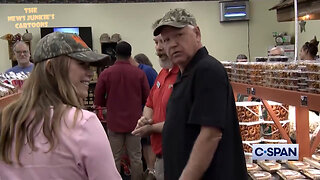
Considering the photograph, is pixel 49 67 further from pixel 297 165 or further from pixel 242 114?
pixel 242 114

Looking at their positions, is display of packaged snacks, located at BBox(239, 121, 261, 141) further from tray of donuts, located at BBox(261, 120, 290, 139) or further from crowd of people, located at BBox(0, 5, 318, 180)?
crowd of people, located at BBox(0, 5, 318, 180)

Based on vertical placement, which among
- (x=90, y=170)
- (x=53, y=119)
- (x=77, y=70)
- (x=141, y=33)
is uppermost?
(x=141, y=33)

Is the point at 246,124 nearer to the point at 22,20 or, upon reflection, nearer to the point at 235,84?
the point at 235,84

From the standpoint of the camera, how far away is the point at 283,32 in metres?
10.0

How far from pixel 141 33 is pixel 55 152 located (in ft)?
29.1

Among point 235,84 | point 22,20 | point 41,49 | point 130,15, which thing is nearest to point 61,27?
point 22,20

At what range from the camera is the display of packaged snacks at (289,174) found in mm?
2600

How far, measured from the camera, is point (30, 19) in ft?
31.6

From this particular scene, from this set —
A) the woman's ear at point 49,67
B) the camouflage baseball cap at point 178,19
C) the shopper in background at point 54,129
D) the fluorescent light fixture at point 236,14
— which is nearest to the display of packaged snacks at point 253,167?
the camouflage baseball cap at point 178,19

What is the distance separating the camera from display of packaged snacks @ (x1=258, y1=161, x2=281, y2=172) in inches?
111

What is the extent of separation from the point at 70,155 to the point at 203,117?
624mm

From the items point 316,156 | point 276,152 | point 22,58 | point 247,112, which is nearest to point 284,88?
point 276,152

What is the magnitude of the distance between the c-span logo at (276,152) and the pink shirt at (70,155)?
5.82ft

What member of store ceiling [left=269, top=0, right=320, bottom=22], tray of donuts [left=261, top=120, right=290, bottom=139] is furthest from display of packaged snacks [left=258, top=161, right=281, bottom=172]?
store ceiling [left=269, top=0, right=320, bottom=22]
